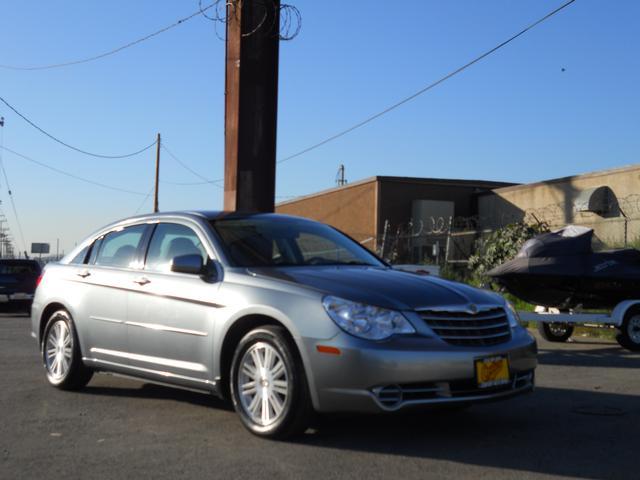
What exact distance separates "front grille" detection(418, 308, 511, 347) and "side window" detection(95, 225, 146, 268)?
2.94 metres

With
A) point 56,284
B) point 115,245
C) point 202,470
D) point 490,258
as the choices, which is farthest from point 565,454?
point 490,258

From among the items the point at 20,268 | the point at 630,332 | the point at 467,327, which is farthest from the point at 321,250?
the point at 20,268

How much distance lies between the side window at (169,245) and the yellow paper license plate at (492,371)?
91.8 inches

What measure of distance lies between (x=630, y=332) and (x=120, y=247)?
748 cm

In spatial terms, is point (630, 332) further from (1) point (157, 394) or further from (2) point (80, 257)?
(2) point (80, 257)

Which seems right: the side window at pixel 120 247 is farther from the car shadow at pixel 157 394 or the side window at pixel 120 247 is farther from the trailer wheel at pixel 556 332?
the trailer wheel at pixel 556 332

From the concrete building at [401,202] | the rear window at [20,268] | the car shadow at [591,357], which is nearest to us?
the car shadow at [591,357]

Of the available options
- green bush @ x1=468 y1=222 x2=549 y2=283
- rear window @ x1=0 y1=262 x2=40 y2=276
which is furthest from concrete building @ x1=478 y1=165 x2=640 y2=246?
rear window @ x1=0 y1=262 x2=40 y2=276

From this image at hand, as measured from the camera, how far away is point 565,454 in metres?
5.22

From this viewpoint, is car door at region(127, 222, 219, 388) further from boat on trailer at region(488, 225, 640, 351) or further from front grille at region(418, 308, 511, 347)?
boat on trailer at region(488, 225, 640, 351)

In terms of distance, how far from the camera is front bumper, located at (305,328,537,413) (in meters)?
5.22

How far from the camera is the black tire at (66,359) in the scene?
24.8 feet

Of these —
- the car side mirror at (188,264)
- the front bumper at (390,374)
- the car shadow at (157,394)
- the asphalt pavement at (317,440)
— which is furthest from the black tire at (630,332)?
the car side mirror at (188,264)

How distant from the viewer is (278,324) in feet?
18.7
